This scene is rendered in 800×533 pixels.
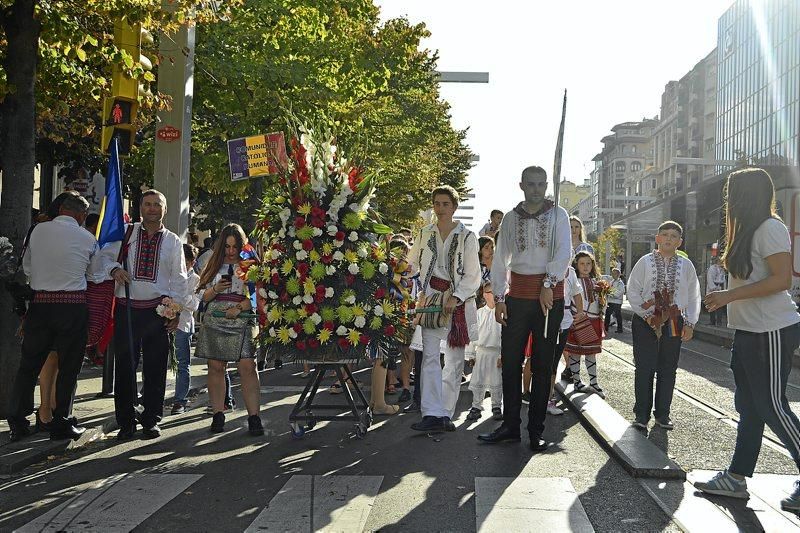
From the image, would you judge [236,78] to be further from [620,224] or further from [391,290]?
[620,224]

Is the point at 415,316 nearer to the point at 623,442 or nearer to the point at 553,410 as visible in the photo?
the point at 623,442

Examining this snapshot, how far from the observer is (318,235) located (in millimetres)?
7363

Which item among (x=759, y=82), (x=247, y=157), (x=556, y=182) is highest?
(x=759, y=82)

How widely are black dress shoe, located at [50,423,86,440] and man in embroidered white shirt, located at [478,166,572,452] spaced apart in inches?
131

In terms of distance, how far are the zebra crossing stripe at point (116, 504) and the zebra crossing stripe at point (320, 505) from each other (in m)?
Answer: 0.69

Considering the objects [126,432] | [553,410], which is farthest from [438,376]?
[126,432]

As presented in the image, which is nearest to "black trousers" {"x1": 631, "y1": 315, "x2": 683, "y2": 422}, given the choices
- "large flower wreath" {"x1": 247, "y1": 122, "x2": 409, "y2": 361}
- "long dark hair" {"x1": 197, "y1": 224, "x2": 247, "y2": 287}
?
"large flower wreath" {"x1": 247, "y1": 122, "x2": 409, "y2": 361}

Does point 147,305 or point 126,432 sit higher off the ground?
point 147,305

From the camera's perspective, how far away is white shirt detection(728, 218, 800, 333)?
18.2 ft

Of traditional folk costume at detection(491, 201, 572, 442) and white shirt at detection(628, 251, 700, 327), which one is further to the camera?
white shirt at detection(628, 251, 700, 327)

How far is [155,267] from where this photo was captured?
305 inches

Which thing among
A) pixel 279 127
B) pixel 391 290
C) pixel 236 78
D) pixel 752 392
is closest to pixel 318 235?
pixel 391 290

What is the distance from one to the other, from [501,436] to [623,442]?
0.99 m

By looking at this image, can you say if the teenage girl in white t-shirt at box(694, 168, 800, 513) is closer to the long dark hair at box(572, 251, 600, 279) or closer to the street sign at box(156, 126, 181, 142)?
the long dark hair at box(572, 251, 600, 279)
